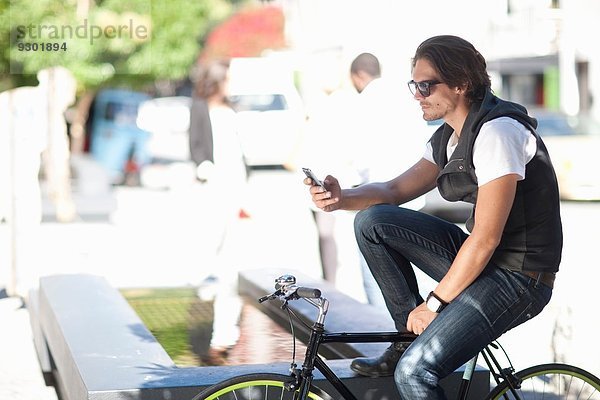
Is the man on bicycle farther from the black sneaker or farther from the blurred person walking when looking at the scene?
the blurred person walking

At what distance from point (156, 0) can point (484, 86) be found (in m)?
22.0

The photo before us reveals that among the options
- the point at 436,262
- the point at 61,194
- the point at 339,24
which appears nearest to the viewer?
the point at 436,262

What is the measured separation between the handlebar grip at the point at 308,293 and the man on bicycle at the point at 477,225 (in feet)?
1.33

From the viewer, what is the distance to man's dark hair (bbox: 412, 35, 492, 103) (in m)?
4.05

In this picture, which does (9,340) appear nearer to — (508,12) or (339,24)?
(339,24)

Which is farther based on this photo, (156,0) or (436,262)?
(156,0)

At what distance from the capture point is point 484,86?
13.5 feet

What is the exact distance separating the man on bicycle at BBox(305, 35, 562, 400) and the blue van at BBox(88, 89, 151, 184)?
68.1ft

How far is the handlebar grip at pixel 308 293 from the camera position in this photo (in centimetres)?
380

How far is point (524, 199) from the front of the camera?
159 inches

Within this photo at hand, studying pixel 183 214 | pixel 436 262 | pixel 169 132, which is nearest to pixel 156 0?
pixel 169 132

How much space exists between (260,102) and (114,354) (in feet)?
78.0

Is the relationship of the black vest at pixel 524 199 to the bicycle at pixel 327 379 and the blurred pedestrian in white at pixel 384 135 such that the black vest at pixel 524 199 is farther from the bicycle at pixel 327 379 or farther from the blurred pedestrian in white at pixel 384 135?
the blurred pedestrian in white at pixel 384 135

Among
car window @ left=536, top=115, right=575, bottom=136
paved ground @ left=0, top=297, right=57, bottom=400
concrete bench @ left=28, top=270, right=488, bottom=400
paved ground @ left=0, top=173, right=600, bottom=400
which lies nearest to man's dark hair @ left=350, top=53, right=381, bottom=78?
concrete bench @ left=28, top=270, right=488, bottom=400
